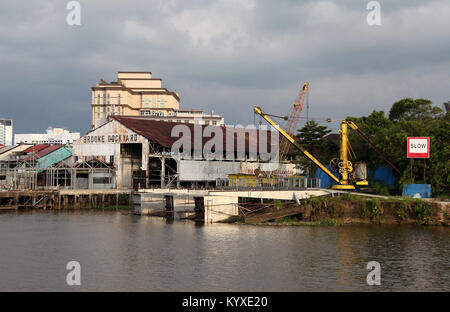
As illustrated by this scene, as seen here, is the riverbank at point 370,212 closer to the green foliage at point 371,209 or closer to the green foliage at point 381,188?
the green foliage at point 371,209

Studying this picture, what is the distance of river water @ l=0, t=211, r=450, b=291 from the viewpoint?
2612cm

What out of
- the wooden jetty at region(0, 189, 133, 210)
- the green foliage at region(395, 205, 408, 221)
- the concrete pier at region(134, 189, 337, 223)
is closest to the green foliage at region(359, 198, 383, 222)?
the green foliage at region(395, 205, 408, 221)

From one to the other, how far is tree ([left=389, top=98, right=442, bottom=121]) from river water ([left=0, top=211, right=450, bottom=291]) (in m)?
37.9

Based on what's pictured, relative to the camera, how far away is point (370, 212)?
47.7 m

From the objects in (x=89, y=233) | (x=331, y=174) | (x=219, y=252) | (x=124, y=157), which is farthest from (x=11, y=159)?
(x=219, y=252)

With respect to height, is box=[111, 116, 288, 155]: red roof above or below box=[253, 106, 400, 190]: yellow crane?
above

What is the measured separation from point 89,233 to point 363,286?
82.5ft

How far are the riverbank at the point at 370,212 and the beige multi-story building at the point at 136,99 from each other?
7801cm

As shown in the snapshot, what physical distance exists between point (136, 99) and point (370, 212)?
98383 millimetres

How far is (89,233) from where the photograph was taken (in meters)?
41.9

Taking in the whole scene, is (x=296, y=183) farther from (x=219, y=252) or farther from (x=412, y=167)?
(x=219, y=252)

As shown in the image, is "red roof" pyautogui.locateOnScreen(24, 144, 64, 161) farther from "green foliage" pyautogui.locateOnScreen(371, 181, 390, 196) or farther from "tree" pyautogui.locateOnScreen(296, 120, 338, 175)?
"green foliage" pyautogui.locateOnScreen(371, 181, 390, 196)

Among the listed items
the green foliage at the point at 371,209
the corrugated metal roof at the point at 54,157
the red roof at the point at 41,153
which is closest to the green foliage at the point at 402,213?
→ the green foliage at the point at 371,209

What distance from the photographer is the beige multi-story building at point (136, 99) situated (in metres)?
128
